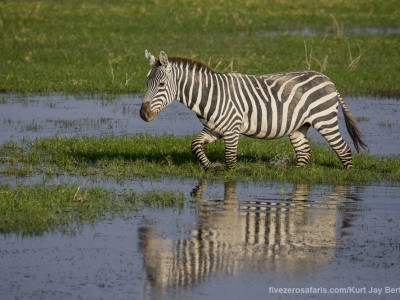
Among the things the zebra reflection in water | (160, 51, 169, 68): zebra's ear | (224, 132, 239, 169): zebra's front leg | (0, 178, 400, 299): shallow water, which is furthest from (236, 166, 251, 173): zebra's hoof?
(160, 51, 169, 68): zebra's ear

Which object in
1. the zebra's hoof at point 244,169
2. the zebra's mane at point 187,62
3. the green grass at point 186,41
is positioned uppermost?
the green grass at point 186,41

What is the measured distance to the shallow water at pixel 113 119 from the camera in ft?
63.5

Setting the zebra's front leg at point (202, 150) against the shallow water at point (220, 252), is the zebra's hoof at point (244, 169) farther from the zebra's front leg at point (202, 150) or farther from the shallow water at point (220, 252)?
the shallow water at point (220, 252)

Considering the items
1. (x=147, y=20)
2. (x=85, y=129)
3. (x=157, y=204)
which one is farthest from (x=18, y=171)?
(x=147, y=20)

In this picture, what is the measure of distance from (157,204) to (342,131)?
733 centimetres

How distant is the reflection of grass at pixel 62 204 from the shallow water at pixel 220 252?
0.27 metres

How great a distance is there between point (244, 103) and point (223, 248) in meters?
4.87

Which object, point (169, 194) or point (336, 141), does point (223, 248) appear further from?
point (336, 141)

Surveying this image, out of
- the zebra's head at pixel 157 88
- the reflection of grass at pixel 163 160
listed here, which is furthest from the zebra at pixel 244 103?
the reflection of grass at pixel 163 160

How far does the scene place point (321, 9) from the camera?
3866cm

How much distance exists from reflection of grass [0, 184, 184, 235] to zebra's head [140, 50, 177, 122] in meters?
1.80

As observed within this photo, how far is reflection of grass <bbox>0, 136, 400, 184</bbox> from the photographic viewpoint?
51.3ft

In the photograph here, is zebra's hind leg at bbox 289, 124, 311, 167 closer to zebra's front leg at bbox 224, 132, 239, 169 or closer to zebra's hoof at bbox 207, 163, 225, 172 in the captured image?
zebra's front leg at bbox 224, 132, 239, 169

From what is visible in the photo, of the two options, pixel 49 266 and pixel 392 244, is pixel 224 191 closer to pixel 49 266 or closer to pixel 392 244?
pixel 392 244
